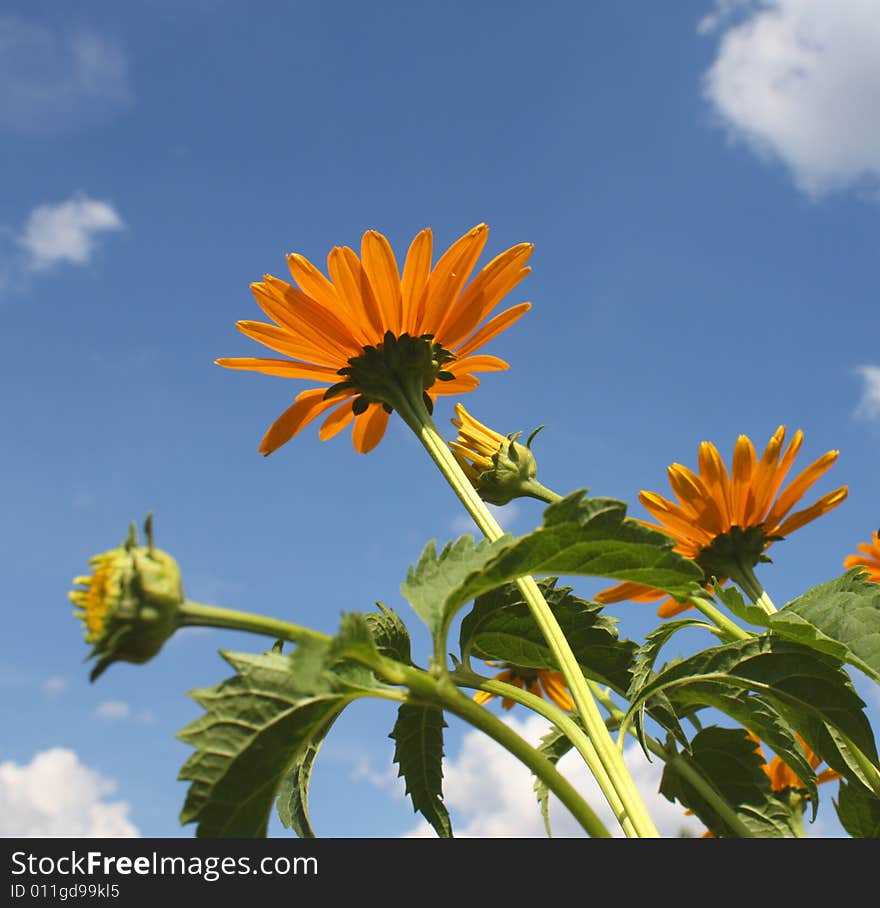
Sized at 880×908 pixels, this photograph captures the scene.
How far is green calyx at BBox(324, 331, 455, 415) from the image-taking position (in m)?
2.35

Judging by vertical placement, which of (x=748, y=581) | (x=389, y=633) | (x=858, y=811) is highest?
(x=748, y=581)

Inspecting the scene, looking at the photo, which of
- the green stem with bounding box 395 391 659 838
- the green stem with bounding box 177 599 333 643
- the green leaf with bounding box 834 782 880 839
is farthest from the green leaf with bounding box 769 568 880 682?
the green stem with bounding box 177 599 333 643

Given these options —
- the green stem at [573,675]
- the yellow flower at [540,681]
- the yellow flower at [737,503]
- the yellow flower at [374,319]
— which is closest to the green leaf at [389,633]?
the green stem at [573,675]

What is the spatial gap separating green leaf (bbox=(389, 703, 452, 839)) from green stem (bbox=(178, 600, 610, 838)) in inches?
25.7

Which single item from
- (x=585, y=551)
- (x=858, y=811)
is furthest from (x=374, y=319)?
(x=858, y=811)

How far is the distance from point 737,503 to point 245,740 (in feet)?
6.96

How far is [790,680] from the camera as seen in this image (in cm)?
171

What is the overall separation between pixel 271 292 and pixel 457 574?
3.52ft

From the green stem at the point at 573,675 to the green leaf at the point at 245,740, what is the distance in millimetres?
392

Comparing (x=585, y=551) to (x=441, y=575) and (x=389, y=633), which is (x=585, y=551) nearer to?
(x=441, y=575)
